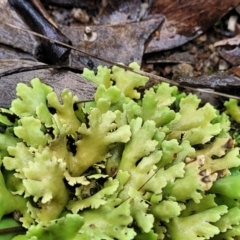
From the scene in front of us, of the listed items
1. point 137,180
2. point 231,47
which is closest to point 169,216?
point 137,180

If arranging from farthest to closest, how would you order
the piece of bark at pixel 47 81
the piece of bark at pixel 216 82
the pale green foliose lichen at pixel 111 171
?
the piece of bark at pixel 216 82
the piece of bark at pixel 47 81
the pale green foliose lichen at pixel 111 171

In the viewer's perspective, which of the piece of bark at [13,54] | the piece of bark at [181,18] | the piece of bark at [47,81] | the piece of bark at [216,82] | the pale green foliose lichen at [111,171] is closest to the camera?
the pale green foliose lichen at [111,171]

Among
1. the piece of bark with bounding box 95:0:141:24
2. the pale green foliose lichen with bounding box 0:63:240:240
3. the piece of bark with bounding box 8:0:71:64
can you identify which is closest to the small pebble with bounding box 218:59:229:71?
the piece of bark with bounding box 95:0:141:24

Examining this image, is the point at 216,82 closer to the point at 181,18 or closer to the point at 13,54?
the point at 181,18

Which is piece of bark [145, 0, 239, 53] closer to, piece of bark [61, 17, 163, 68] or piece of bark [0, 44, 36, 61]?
piece of bark [61, 17, 163, 68]

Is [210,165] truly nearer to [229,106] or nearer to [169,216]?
[169,216]

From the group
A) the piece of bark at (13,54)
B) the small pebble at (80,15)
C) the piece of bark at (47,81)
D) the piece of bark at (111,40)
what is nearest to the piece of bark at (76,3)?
the small pebble at (80,15)

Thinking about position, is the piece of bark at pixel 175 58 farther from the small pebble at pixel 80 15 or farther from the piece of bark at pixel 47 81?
the piece of bark at pixel 47 81
